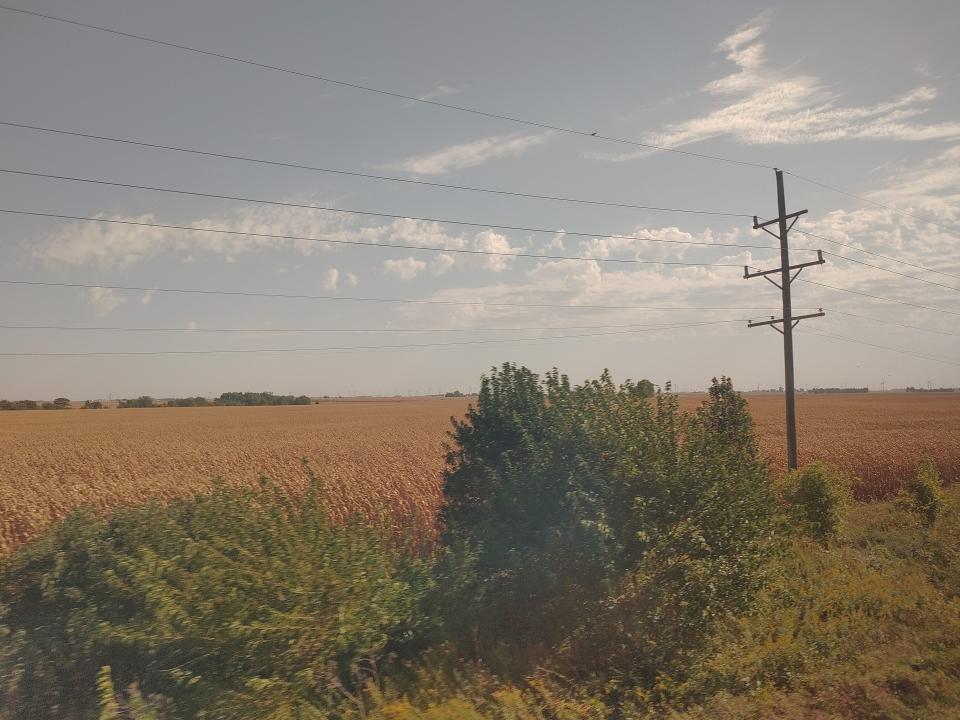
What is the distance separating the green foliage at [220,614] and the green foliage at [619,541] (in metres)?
1.61

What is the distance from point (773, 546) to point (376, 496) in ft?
35.6

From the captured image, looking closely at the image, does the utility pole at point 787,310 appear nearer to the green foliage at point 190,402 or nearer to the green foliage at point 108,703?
the green foliage at point 108,703

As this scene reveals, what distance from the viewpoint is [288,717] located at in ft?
20.0

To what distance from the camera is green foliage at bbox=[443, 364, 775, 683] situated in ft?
27.1

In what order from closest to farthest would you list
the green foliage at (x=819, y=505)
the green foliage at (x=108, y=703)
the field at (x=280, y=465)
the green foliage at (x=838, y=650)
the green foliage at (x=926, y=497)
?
the green foliage at (x=108, y=703) < the green foliage at (x=838, y=650) < the green foliage at (x=819, y=505) < the green foliage at (x=926, y=497) < the field at (x=280, y=465)

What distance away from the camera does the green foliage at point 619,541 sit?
826cm

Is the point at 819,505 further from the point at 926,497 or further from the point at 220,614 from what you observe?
the point at 220,614

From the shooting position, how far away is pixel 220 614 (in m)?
6.46

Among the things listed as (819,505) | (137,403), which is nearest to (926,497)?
(819,505)

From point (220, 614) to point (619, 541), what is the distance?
4.91 meters

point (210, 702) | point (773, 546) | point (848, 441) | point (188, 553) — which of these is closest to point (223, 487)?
point (188, 553)

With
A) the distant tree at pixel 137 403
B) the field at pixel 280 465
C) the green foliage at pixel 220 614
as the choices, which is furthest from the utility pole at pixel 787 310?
the distant tree at pixel 137 403

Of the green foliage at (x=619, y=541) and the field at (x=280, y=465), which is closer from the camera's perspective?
the green foliage at (x=619, y=541)

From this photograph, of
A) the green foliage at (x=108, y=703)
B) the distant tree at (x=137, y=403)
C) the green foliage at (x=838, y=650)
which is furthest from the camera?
the distant tree at (x=137, y=403)
